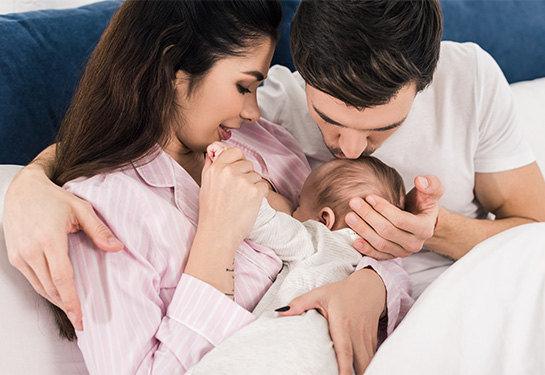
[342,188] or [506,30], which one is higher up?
[506,30]

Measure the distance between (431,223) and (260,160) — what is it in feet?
1.69

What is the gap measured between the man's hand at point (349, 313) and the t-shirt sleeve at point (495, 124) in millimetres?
645

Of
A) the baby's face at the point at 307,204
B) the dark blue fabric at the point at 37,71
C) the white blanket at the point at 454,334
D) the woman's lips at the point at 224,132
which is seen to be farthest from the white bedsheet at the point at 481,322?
the dark blue fabric at the point at 37,71

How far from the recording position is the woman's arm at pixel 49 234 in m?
0.94

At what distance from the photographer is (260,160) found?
5.08 feet

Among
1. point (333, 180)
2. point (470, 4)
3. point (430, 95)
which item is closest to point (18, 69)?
point (333, 180)

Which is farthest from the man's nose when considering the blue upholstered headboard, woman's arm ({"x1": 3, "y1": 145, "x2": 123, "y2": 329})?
the blue upholstered headboard

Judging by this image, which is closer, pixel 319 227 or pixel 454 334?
pixel 454 334

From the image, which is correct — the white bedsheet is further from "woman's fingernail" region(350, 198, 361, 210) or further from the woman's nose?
the woman's nose

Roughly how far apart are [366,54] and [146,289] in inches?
26.2

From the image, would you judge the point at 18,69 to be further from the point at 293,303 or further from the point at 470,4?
the point at 470,4

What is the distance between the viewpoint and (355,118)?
125cm

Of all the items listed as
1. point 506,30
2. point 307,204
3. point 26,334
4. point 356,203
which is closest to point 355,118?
point 356,203

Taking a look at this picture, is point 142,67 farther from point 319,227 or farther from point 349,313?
point 349,313
